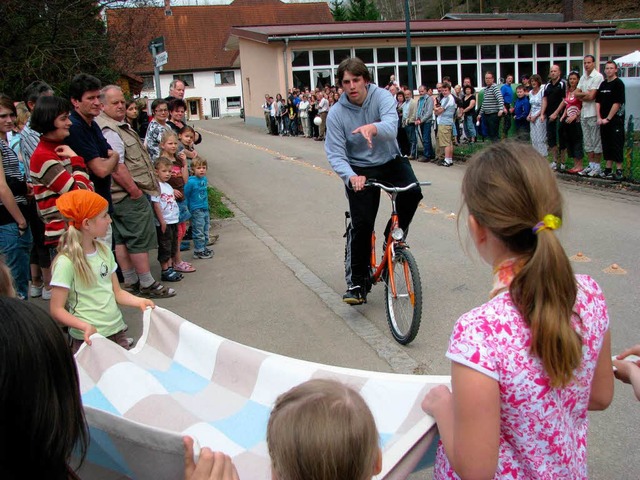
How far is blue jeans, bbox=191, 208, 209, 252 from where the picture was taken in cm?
824

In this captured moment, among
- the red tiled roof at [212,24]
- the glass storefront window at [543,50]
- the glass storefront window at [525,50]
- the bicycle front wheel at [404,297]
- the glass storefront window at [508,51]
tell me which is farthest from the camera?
the red tiled roof at [212,24]

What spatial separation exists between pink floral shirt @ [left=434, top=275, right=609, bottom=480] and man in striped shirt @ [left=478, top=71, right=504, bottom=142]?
16.0 meters

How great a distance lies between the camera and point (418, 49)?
34312mm

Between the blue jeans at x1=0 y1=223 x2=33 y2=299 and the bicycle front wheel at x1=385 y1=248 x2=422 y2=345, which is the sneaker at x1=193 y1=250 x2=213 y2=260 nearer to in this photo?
the blue jeans at x1=0 y1=223 x2=33 y2=299

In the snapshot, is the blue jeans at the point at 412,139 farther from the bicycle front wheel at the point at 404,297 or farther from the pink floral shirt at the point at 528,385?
the pink floral shirt at the point at 528,385

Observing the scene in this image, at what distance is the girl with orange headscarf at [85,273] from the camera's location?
13.5ft

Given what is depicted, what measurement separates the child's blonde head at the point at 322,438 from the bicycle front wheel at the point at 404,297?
3528 millimetres

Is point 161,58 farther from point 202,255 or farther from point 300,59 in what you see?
point 300,59

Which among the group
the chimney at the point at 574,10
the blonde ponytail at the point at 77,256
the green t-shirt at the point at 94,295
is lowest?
the green t-shirt at the point at 94,295

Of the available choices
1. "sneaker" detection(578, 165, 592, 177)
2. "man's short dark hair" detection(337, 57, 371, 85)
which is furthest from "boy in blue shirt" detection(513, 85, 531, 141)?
"man's short dark hair" detection(337, 57, 371, 85)

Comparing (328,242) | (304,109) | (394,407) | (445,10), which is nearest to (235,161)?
(304,109)

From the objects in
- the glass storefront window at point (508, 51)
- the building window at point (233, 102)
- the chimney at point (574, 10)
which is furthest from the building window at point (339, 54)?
the building window at point (233, 102)

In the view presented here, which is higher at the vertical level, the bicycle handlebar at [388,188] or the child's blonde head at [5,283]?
the child's blonde head at [5,283]

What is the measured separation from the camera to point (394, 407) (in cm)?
262
